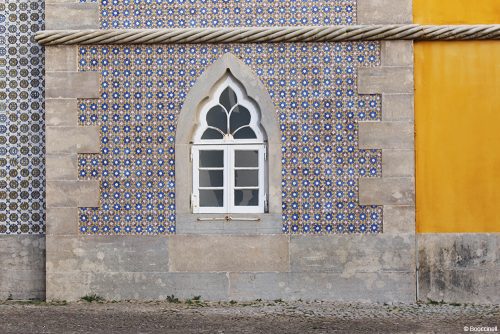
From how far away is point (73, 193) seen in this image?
8320 millimetres

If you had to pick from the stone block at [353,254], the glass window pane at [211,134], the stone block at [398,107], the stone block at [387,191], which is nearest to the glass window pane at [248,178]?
the glass window pane at [211,134]

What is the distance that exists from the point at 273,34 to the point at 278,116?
94cm


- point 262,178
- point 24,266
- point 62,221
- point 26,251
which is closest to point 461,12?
point 262,178

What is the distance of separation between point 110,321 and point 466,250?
4003 mm

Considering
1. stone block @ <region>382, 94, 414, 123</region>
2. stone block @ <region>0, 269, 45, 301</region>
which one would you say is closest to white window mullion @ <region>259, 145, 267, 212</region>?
stone block @ <region>382, 94, 414, 123</region>

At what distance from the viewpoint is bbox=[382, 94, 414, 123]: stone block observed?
8.14m

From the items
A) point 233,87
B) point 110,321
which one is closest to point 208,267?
point 110,321

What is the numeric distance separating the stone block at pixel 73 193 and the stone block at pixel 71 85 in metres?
1.02

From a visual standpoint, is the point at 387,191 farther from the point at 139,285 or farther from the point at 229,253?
the point at 139,285

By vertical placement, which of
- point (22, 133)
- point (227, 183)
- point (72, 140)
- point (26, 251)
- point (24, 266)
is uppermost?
point (22, 133)

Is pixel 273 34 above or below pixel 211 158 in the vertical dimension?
above

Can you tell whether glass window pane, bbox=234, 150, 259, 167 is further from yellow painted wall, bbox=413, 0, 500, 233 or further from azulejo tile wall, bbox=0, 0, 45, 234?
azulejo tile wall, bbox=0, 0, 45, 234

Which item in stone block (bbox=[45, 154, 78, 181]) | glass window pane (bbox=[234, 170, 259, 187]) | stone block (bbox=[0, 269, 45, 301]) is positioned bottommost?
stone block (bbox=[0, 269, 45, 301])

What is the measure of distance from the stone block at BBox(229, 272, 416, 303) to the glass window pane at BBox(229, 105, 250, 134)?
1.76 metres
